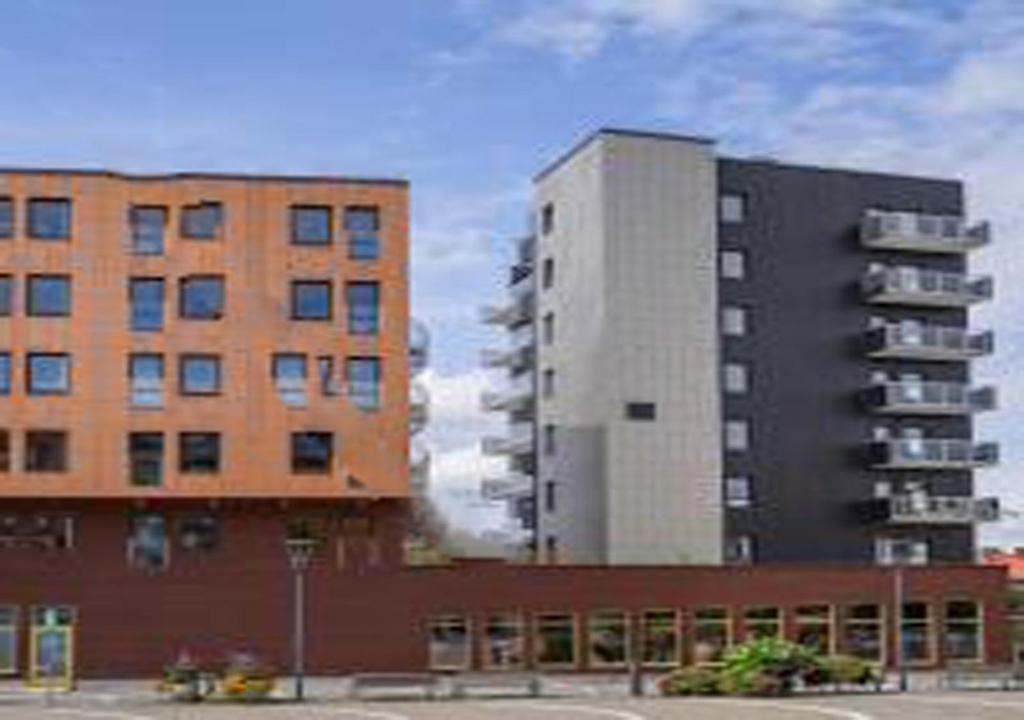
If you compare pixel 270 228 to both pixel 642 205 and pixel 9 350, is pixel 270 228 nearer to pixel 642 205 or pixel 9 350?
pixel 9 350

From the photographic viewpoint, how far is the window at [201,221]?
7200cm

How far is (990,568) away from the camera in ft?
254

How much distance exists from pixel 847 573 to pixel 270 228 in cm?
2358

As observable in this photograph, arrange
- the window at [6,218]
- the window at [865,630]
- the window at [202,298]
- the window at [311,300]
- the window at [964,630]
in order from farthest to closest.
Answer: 1. the window at [964,630]
2. the window at [865,630]
3. the window at [311,300]
4. the window at [202,298]
5. the window at [6,218]

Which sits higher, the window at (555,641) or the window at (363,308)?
the window at (363,308)

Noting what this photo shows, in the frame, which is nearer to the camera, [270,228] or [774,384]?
[270,228]

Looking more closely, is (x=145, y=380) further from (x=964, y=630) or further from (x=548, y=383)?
(x=964, y=630)

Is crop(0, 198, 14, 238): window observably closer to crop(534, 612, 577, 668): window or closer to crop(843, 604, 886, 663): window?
crop(534, 612, 577, 668): window

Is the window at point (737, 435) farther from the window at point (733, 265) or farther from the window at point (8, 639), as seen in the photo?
the window at point (8, 639)

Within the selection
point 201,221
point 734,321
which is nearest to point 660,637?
point 734,321

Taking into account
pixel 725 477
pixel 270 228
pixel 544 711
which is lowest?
pixel 544 711

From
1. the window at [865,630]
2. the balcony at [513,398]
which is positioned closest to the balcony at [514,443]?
the balcony at [513,398]

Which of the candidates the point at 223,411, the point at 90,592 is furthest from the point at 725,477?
the point at 90,592

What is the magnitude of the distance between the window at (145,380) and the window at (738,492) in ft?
75.7
